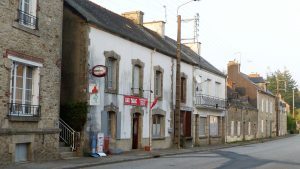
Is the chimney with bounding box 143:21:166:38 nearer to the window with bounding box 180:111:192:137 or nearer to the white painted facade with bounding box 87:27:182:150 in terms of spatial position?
the white painted facade with bounding box 87:27:182:150

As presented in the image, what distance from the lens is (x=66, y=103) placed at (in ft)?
70.7

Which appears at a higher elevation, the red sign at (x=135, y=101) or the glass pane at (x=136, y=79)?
the glass pane at (x=136, y=79)

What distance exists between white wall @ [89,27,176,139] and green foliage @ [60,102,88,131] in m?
1.14

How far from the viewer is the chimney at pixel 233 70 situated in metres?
53.8

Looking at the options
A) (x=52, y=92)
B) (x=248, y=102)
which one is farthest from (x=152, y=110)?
(x=248, y=102)

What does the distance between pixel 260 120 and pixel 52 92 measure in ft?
132

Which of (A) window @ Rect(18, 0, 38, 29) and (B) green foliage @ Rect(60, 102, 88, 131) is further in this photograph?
(B) green foliage @ Rect(60, 102, 88, 131)

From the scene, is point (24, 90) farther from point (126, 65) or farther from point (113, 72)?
point (126, 65)

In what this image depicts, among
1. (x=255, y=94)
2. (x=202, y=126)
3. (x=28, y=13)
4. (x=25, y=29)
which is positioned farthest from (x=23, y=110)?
(x=255, y=94)

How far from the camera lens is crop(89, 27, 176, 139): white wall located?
22.3 m

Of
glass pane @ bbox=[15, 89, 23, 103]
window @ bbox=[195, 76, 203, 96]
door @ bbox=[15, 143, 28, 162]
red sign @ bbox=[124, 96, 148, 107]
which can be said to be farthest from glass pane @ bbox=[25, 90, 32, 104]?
window @ bbox=[195, 76, 203, 96]

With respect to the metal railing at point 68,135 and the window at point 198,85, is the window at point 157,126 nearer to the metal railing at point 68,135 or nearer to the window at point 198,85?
the window at point 198,85

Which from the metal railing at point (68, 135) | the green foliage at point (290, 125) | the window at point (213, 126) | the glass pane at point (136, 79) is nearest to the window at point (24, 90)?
the metal railing at point (68, 135)

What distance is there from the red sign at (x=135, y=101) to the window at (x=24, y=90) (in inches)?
294
